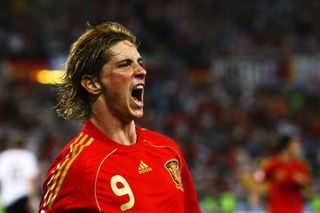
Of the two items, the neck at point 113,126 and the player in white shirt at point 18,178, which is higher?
the neck at point 113,126

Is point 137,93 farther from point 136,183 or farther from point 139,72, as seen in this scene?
point 136,183

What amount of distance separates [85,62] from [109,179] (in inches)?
20.3

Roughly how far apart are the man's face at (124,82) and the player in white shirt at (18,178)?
6.68 metres

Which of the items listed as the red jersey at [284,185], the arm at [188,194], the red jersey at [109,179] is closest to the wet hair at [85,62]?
the red jersey at [109,179]

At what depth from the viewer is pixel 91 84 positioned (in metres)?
3.32

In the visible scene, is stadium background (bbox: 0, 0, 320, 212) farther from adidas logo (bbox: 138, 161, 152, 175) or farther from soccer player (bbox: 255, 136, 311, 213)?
adidas logo (bbox: 138, 161, 152, 175)

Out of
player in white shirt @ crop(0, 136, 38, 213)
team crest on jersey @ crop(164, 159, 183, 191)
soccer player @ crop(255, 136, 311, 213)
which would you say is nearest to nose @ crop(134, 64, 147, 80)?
team crest on jersey @ crop(164, 159, 183, 191)

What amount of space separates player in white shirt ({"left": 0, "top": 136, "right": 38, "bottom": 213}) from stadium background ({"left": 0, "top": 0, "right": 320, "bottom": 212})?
398cm

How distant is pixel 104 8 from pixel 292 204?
1379cm

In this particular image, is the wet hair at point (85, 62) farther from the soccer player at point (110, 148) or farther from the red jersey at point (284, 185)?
the red jersey at point (284, 185)

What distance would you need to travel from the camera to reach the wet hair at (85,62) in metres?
3.28

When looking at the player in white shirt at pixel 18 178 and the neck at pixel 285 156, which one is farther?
the player in white shirt at pixel 18 178

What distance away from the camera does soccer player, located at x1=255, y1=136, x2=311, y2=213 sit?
30.9 feet

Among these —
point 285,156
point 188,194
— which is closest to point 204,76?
point 285,156
